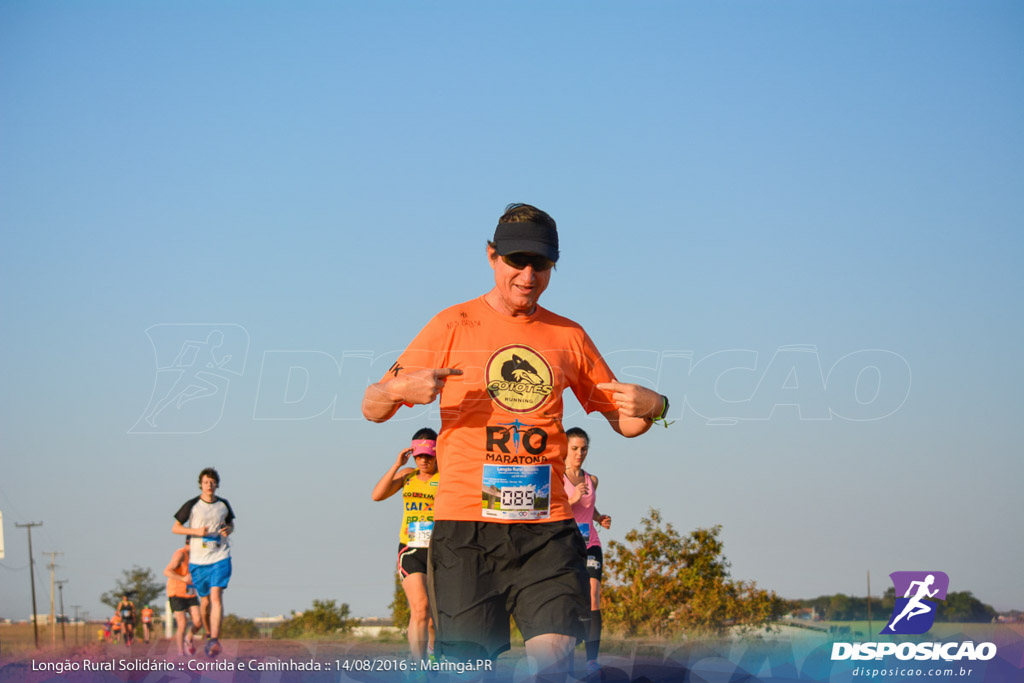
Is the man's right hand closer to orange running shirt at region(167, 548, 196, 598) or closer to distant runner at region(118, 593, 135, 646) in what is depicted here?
orange running shirt at region(167, 548, 196, 598)

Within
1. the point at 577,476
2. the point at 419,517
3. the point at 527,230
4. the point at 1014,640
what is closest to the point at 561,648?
the point at 527,230

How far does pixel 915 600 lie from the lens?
25.9 ft

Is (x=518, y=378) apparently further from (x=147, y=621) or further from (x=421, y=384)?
(x=147, y=621)

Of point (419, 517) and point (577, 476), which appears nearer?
point (419, 517)

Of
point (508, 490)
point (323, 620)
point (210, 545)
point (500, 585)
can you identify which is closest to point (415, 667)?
point (500, 585)

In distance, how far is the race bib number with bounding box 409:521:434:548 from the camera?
10164 mm

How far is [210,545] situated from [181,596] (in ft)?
4.37

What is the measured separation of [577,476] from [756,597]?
999cm

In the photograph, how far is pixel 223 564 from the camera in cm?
1222

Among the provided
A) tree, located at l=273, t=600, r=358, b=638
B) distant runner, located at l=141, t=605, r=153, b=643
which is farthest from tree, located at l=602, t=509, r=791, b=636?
distant runner, located at l=141, t=605, r=153, b=643

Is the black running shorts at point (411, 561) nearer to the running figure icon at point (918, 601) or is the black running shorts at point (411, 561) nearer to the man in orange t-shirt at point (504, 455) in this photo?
the running figure icon at point (918, 601)

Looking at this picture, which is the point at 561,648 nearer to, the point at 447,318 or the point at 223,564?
the point at 447,318

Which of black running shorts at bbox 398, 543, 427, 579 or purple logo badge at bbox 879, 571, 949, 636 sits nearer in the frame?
purple logo badge at bbox 879, 571, 949, 636

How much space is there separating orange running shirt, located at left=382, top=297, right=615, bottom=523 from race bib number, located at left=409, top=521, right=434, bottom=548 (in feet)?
15.8
